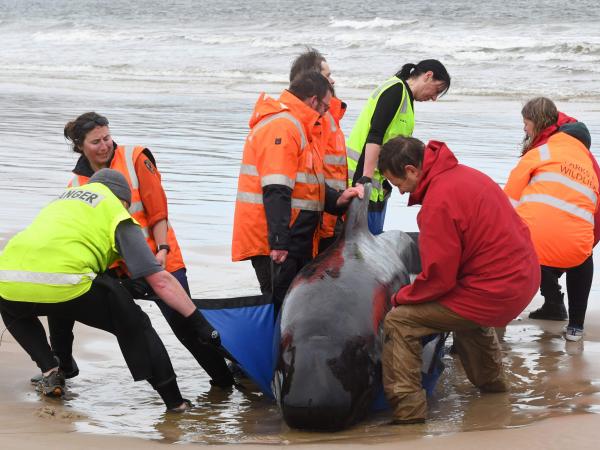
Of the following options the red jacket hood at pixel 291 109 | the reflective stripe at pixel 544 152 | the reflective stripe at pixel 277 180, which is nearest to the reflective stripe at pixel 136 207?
the reflective stripe at pixel 277 180

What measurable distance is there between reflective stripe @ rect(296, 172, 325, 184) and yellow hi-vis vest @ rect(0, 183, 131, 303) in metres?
1.33

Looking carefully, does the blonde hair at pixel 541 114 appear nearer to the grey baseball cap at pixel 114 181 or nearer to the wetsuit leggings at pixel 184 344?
the wetsuit leggings at pixel 184 344

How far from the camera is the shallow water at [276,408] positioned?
5625 mm

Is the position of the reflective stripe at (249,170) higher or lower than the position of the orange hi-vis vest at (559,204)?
higher

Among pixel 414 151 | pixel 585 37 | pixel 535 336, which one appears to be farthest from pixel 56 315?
pixel 585 37

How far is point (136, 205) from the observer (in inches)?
259

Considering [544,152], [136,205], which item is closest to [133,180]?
[136,205]

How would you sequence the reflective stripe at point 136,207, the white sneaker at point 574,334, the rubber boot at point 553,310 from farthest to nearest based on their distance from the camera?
the rubber boot at point 553,310 < the white sneaker at point 574,334 < the reflective stripe at point 136,207

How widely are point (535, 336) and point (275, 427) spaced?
2970 mm

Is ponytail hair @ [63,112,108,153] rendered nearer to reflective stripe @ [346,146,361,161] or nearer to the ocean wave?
reflective stripe @ [346,146,361,161]

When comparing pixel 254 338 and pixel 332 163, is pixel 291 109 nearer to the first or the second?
pixel 332 163

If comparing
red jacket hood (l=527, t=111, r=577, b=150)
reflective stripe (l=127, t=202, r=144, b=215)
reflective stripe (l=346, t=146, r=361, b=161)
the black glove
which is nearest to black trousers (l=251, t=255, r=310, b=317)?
the black glove

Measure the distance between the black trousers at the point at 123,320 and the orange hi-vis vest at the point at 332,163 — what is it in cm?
180

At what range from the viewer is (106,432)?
561cm
